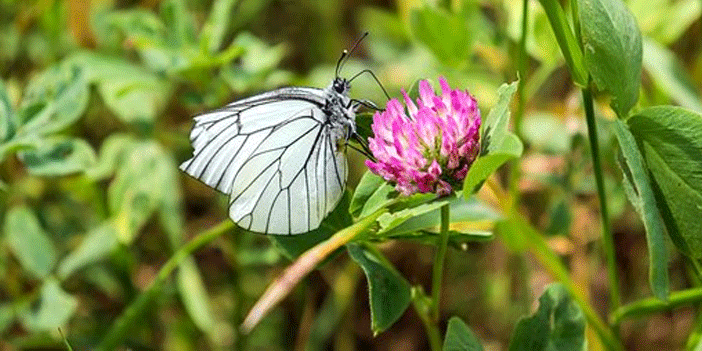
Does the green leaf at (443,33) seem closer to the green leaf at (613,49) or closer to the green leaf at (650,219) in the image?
the green leaf at (613,49)

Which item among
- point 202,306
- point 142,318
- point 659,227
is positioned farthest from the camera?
point 202,306

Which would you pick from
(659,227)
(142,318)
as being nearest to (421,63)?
(142,318)

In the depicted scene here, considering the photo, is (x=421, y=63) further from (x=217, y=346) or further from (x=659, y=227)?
(x=659, y=227)

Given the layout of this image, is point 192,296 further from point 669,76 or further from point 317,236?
point 669,76

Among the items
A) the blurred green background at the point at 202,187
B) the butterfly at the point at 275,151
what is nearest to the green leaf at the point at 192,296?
the blurred green background at the point at 202,187

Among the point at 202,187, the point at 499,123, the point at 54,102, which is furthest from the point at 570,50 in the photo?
the point at 202,187

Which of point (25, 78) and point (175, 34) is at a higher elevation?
point (175, 34)

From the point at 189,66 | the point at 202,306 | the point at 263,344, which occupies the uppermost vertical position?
the point at 189,66
